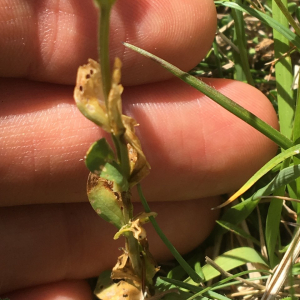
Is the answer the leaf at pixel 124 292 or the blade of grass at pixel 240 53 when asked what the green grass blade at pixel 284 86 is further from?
the leaf at pixel 124 292

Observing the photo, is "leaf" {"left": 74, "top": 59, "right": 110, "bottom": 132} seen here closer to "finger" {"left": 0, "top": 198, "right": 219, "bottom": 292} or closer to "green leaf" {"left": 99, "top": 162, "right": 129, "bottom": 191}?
"green leaf" {"left": 99, "top": 162, "right": 129, "bottom": 191}

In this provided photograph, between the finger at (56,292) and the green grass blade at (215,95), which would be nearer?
the green grass blade at (215,95)

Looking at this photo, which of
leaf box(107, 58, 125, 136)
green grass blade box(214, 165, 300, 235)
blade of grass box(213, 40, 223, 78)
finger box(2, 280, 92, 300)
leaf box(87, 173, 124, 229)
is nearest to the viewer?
leaf box(107, 58, 125, 136)

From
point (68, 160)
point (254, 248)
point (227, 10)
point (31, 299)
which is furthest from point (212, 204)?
point (227, 10)

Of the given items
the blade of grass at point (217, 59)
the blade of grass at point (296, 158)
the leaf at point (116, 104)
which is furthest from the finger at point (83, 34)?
the leaf at point (116, 104)

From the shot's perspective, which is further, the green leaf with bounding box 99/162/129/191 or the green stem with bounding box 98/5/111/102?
the green leaf with bounding box 99/162/129/191

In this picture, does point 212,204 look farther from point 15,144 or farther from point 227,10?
point 227,10

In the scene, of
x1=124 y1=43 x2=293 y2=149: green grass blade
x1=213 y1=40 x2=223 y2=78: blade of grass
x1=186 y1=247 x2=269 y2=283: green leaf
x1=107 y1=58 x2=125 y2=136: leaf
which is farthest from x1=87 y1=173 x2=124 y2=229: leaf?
x1=213 y1=40 x2=223 y2=78: blade of grass
